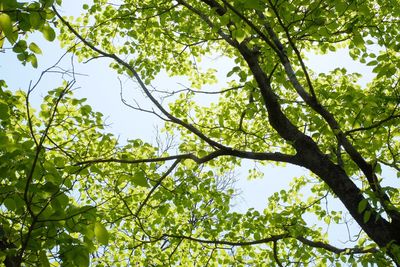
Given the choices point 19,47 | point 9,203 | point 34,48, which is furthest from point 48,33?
point 9,203

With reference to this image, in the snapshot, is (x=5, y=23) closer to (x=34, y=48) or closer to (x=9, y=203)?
(x=34, y=48)

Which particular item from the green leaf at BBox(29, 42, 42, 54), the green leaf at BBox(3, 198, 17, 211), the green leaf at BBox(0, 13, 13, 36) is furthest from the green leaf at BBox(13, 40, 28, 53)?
the green leaf at BBox(3, 198, 17, 211)

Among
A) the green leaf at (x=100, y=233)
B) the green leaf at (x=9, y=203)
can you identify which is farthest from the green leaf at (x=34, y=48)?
the green leaf at (x=100, y=233)

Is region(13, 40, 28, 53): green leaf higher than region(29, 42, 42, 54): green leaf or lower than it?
higher

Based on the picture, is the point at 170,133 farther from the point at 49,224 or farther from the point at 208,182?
the point at 49,224

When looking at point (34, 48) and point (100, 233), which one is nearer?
point (100, 233)

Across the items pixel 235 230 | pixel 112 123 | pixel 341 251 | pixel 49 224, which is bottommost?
pixel 49 224

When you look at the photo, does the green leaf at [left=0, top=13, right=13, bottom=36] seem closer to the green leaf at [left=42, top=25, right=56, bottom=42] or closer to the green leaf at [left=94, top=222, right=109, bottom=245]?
the green leaf at [left=42, top=25, right=56, bottom=42]

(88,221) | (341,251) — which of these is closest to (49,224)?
(88,221)

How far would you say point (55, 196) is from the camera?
2.79 metres

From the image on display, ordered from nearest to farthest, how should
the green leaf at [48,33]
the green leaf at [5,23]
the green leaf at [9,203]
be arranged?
the green leaf at [5,23], the green leaf at [9,203], the green leaf at [48,33]

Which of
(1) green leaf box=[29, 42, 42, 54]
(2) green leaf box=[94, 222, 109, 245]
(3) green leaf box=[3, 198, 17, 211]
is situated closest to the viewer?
(2) green leaf box=[94, 222, 109, 245]

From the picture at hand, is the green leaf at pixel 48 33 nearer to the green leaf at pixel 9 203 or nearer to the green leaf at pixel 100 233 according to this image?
the green leaf at pixel 9 203

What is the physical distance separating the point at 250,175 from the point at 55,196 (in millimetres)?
9228
